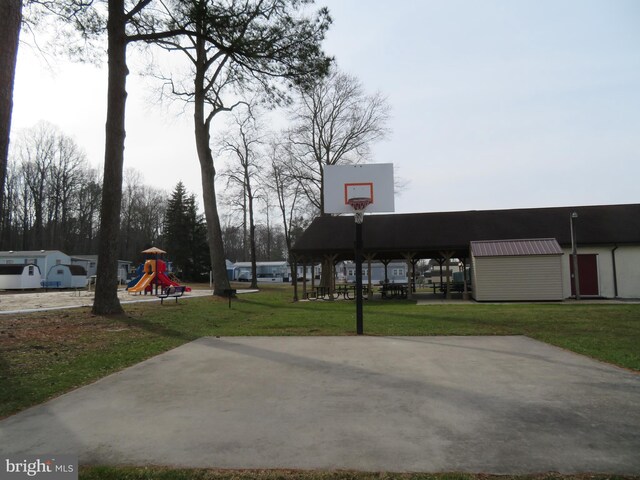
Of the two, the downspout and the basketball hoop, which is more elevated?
the basketball hoop

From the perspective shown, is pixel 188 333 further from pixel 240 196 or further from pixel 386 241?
pixel 240 196

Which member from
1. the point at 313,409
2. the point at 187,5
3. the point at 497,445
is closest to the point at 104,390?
the point at 313,409

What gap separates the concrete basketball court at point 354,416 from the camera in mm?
3395

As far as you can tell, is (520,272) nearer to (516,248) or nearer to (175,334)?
(516,248)

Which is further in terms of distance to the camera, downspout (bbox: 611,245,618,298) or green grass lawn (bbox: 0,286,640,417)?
downspout (bbox: 611,245,618,298)

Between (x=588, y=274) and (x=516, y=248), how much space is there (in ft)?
18.0

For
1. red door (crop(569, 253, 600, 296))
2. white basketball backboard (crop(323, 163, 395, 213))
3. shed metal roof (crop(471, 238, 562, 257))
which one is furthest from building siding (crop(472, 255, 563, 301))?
white basketball backboard (crop(323, 163, 395, 213))

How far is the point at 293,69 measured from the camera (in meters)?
13.4

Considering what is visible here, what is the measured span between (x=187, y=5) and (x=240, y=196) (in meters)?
31.5

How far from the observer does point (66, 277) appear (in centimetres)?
3725

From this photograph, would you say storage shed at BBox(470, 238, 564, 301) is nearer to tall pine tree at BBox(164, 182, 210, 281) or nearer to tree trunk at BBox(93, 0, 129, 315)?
tree trunk at BBox(93, 0, 129, 315)

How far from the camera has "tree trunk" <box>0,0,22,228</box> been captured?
6.61 metres

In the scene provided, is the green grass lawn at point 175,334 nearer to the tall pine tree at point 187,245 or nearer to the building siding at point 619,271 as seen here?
the building siding at point 619,271

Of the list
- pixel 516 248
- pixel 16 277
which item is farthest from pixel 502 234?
pixel 16 277
